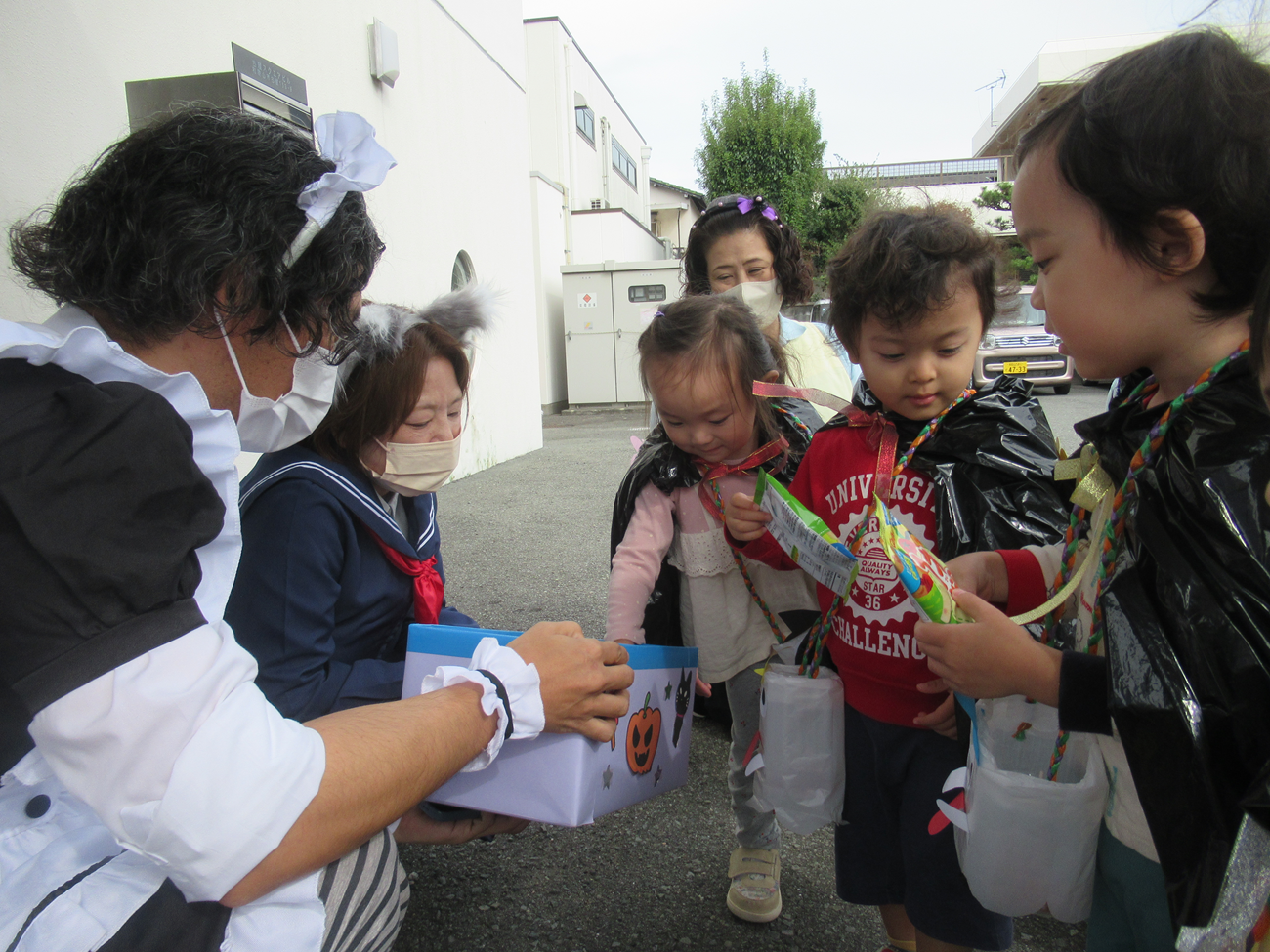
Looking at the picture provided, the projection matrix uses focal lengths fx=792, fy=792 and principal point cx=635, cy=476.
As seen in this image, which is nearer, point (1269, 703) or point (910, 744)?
point (1269, 703)

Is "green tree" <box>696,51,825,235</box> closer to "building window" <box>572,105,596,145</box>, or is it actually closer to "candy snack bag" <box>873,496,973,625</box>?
"building window" <box>572,105,596,145</box>

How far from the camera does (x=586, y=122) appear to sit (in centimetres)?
1891

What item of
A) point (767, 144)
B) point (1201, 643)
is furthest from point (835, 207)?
point (1201, 643)

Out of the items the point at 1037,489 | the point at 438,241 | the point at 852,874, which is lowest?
the point at 852,874

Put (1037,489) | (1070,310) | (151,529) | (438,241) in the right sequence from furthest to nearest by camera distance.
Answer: (438,241), (1037,489), (1070,310), (151,529)

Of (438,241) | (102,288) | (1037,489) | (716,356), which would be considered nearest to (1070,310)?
(1037,489)

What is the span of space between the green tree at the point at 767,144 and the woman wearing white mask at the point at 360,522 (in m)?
21.2

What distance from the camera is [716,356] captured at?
1.88 metres

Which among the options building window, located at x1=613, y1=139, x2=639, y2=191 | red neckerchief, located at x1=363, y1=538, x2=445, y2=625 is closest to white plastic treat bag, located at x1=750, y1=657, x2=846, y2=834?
red neckerchief, located at x1=363, y1=538, x2=445, y2=625

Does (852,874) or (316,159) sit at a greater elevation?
(316,159)

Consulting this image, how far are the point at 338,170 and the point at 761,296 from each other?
5.28ft

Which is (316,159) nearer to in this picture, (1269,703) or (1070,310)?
(1070,310)

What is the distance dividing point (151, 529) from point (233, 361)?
43cm

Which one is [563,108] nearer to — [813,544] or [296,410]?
[296,410]
